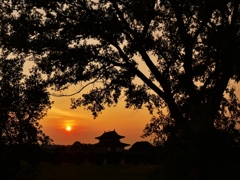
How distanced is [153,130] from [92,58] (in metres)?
4.92

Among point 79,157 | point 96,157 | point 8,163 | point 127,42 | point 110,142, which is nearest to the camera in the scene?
point 8,163

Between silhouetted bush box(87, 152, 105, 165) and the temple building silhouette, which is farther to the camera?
the temple building silhouette

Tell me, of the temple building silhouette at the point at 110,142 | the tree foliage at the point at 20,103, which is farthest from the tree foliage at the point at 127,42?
the temple building silhouette at the point at 110,142

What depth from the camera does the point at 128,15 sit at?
1922 centimetres

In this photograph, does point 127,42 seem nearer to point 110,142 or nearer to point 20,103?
point 20,103

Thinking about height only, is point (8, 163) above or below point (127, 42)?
below

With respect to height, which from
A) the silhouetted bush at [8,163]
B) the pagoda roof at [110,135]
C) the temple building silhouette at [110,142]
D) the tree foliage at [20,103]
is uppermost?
the pagoda roof at [110,135]

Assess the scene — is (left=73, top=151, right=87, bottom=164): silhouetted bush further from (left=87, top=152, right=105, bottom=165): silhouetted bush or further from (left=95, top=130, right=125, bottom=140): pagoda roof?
(left=95, top=130, right=125, bottom=140): pagoda roof

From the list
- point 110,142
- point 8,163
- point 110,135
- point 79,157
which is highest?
point 110,135

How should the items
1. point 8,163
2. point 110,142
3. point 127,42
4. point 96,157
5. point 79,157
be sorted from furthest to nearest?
point 110,142, point 79,157, point 96,157, point 127,42, point 8,163

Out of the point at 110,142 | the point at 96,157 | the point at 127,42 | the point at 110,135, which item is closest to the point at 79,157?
the point at 96,157

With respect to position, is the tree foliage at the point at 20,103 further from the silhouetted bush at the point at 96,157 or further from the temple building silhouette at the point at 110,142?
the temple building silhouette at the point at 110,142

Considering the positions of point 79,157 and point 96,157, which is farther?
point 79,157

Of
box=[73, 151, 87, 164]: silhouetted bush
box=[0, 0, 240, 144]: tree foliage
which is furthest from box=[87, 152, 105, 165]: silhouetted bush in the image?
box=[0, 0, 240, 144]: tree foliage
